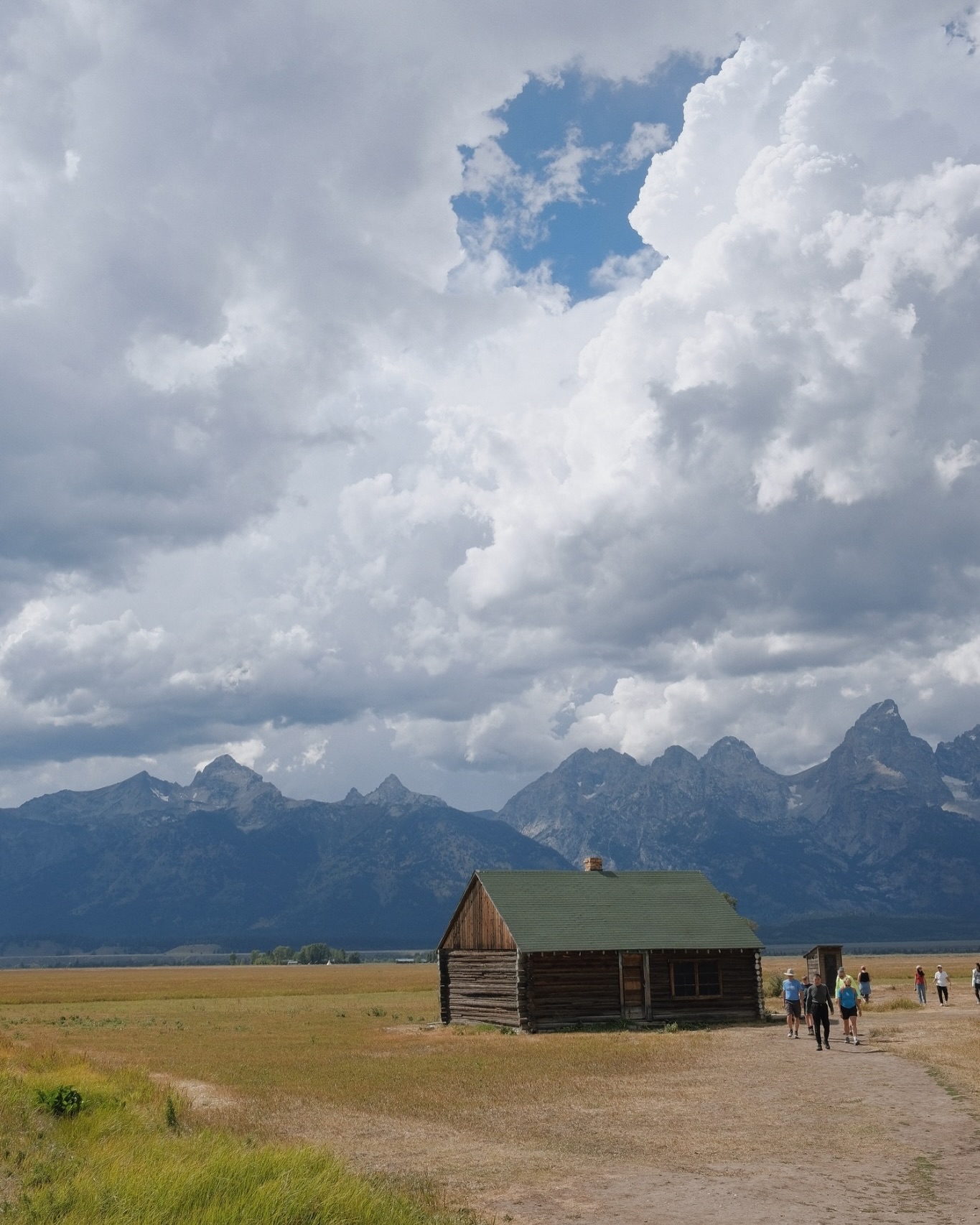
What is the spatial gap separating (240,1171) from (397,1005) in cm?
5893

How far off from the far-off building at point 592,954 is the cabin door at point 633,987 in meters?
0.04

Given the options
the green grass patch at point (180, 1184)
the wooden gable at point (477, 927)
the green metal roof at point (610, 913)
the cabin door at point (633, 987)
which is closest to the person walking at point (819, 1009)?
the green metal roof at point (610, 913)

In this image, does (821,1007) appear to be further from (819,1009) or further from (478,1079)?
(478,1079)

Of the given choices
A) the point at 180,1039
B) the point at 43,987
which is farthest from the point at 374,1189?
the point at 43,987

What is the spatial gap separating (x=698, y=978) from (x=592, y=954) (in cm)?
482

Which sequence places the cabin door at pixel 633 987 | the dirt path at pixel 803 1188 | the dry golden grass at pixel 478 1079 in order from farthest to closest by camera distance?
the cabin door at pixel 633 987 → the dry golden grass at pixel 478 1079 → the dirt path at pixel 803 1188

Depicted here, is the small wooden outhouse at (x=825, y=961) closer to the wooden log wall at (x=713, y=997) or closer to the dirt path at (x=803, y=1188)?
the wooden log wall at (x=713, y=997)

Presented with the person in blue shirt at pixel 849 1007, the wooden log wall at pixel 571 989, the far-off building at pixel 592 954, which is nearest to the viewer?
the person in blue shirt at pixel 849 1007

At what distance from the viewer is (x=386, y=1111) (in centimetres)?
2233

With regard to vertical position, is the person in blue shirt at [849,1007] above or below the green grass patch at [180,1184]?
below

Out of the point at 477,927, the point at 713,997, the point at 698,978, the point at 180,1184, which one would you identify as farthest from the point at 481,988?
the point at 180,1184

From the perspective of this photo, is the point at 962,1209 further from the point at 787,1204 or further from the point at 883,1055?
the point at 883,1055

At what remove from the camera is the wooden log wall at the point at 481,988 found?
44156 mm

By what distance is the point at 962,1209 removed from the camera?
12812 millimetres
